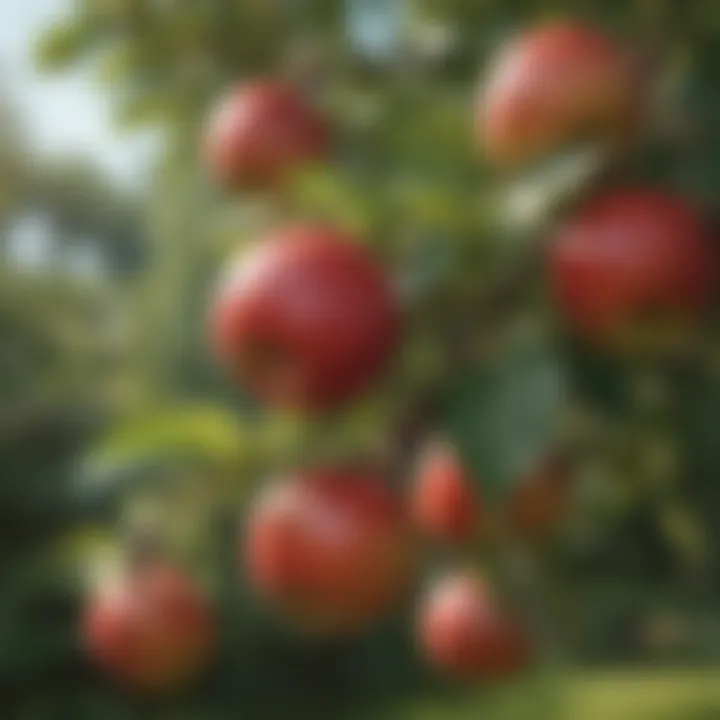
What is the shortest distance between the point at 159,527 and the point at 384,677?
2.02 metres

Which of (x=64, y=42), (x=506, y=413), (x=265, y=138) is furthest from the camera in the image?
(x=64, y=42)

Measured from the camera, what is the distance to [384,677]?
249 centimetres

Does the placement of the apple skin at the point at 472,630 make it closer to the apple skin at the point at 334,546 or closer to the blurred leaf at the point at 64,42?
the apple skin at the point at 334,546

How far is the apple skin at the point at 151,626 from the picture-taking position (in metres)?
0.49

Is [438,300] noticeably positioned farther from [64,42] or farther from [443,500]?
[64,42]

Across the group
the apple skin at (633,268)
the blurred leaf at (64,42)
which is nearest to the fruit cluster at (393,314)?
the apple skin at (633,268)

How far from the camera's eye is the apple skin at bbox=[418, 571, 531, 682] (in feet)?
1.49

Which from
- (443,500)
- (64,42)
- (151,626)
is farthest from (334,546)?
(64,42)

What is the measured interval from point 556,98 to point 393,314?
0.19ft

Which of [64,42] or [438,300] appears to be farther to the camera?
[64,42]

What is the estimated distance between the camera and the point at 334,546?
1.24 feet

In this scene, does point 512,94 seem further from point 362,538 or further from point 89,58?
point 89,58

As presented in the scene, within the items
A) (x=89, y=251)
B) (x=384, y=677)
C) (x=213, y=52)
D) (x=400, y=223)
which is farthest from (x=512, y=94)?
(x=89, y=251)

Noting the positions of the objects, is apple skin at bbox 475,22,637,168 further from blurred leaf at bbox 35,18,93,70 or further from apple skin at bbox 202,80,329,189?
blurred leaf at bbox 35,18,93,70
